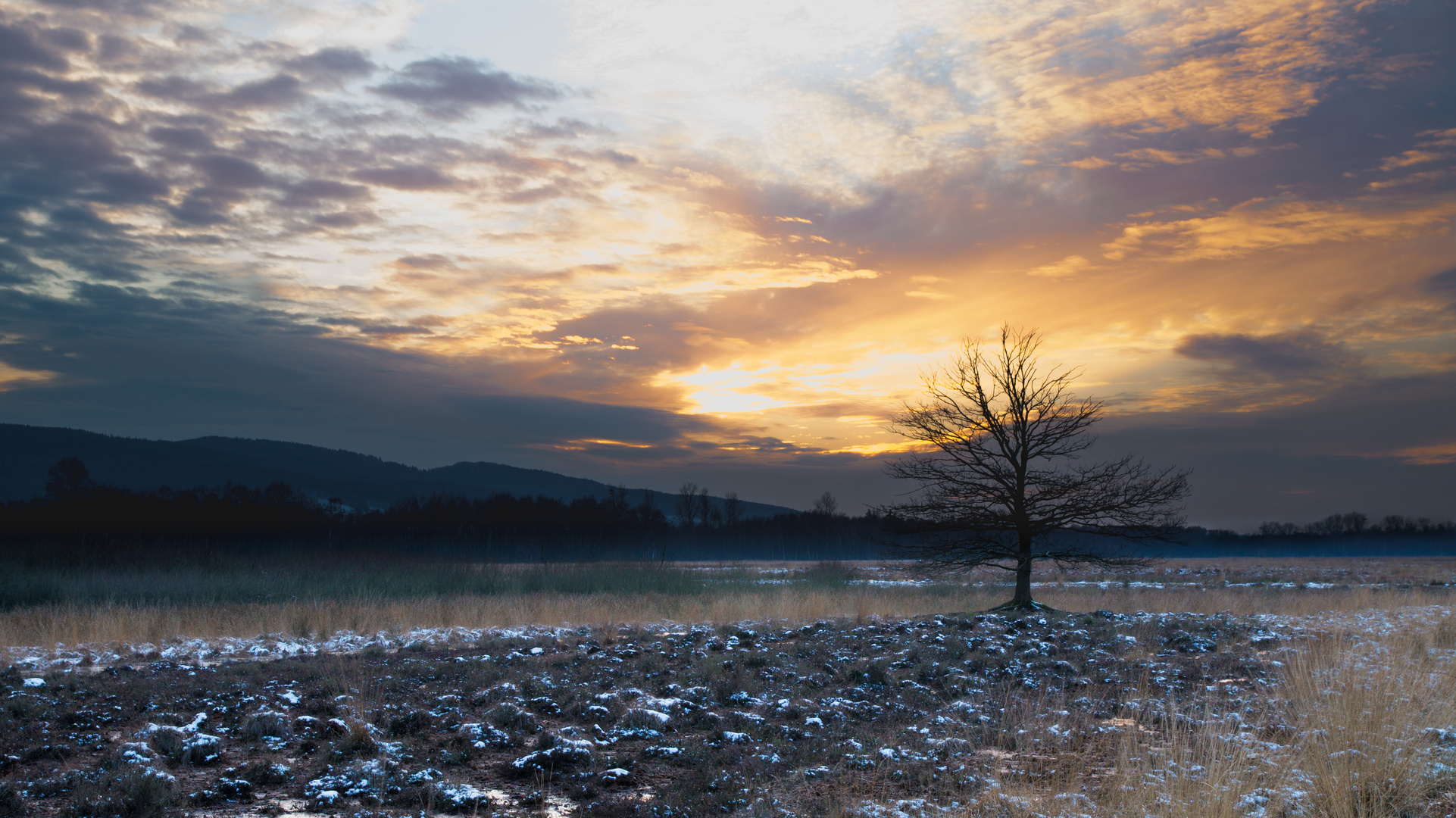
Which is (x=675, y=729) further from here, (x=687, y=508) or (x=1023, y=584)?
(x=687, y=508)

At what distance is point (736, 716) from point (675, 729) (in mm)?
785

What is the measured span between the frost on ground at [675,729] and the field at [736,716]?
0.05 metres

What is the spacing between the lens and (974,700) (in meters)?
10.6

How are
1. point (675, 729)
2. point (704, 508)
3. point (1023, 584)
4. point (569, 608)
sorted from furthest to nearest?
point (704, 508) < point (569, 608) < point (1023, 584) < point (675, 729)

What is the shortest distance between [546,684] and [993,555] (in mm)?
15198

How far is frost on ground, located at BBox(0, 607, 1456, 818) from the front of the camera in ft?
21.5

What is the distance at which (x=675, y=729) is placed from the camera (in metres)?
9.32

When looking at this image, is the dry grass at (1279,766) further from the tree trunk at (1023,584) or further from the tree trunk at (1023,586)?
the tree trunk at (1023,584)

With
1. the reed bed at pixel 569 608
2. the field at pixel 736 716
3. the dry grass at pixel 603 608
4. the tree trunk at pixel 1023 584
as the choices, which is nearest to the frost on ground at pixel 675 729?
the field at pixel 736 716

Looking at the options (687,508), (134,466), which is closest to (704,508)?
(687,508)

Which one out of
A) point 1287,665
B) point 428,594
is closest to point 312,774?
point 1287,665

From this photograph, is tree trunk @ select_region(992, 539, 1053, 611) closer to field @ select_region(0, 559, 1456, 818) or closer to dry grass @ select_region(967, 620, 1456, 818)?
field @ select_region(0, 559, 1456, 818)

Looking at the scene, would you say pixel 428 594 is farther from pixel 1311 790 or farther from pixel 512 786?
pixel 1311 790

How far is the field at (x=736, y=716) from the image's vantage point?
6.48 meters
